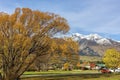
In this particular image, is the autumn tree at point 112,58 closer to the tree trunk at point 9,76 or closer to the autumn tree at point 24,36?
the autumn tree at point 24,36

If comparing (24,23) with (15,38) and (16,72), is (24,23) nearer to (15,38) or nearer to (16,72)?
(15,38)

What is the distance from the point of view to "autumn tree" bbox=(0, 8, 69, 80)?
4488 cm

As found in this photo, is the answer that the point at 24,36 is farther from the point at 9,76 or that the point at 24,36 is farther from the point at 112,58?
the point at 112,58

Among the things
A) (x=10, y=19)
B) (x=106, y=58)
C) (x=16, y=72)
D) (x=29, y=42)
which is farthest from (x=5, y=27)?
(x=106, y=58)

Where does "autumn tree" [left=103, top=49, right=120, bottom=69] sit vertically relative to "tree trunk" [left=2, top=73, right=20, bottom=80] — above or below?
above

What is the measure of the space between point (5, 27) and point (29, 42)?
509 centimetres

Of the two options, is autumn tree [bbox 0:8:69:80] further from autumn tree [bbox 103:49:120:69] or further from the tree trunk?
autumn tree [bbox 103:49:120:69]

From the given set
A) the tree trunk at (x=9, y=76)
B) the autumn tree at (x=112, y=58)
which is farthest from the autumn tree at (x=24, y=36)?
the autumn tree at (x=112, y=58)

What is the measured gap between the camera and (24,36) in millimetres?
44875

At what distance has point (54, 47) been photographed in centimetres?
4616

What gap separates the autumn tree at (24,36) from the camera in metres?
44.9

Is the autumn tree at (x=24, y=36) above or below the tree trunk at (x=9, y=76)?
above

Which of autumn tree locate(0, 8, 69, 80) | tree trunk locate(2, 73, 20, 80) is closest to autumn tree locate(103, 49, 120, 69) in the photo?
autumn tree locate(0, 8, 69, 80)

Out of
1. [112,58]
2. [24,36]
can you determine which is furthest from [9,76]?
[112,58]
